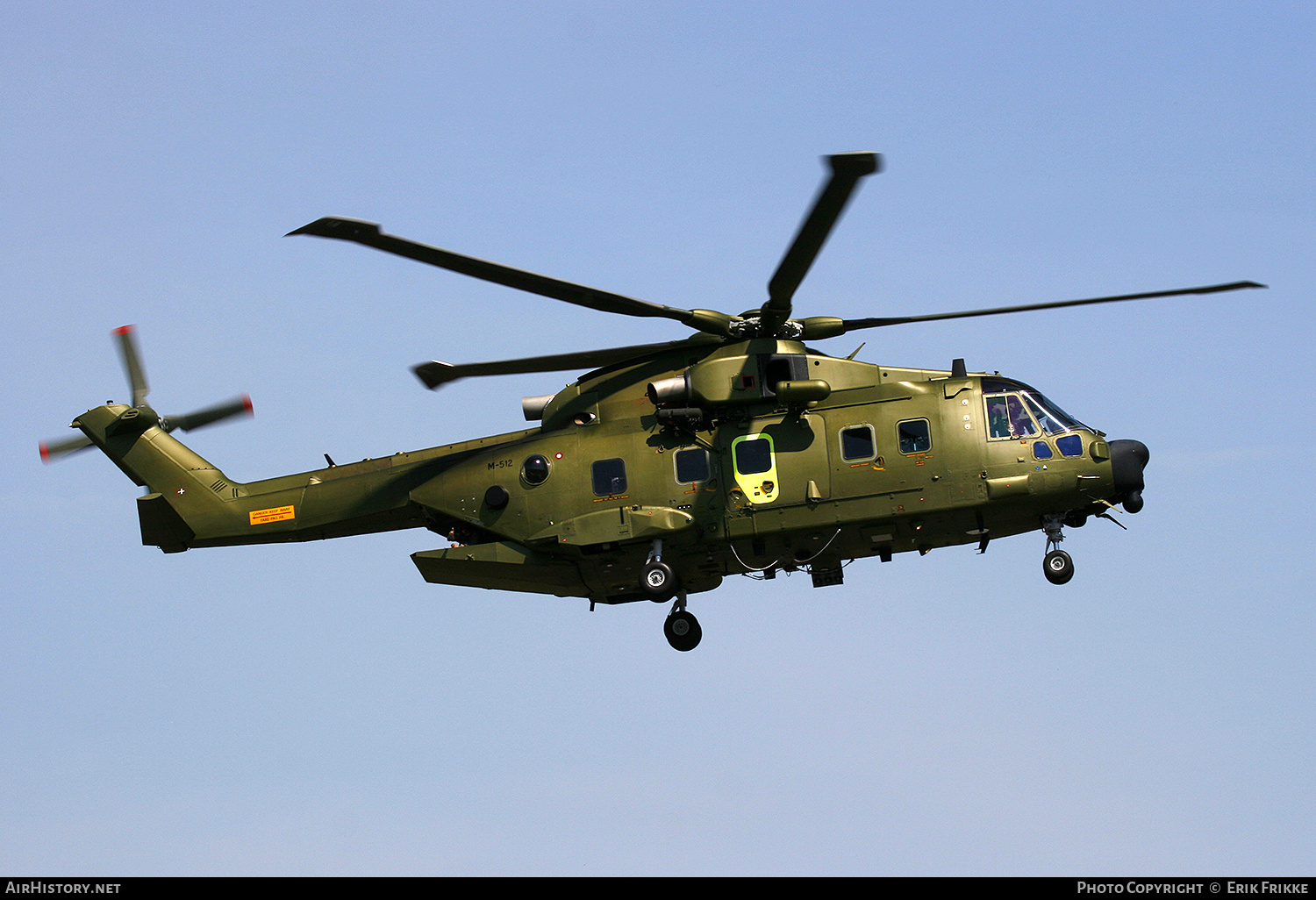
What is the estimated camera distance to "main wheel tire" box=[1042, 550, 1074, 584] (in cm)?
2355

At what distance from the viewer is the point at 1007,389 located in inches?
945

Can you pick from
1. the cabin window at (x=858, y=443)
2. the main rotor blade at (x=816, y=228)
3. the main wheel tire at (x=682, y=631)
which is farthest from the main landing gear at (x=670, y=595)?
the main rotor blade at (x=816, y=228)

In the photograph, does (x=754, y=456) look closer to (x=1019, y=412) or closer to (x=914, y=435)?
(x=914, y=435)

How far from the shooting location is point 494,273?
21234 millimetres

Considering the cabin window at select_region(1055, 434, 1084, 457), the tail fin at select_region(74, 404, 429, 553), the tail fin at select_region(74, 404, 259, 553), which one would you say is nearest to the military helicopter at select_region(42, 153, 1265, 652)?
the cabin window at select_region(1055, 434, 1084, 457)

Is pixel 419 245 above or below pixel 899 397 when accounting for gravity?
above

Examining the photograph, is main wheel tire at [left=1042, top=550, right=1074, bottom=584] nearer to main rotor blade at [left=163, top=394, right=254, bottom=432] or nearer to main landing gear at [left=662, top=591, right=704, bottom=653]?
main landing gear at [left=662, top=591, right=704, bottom=653]

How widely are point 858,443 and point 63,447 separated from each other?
48.1ft

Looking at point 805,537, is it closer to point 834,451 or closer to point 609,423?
point 834,451

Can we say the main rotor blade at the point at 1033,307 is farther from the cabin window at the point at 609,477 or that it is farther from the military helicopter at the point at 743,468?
the cabin window at the point at 609,477

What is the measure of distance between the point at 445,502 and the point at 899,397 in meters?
7.69

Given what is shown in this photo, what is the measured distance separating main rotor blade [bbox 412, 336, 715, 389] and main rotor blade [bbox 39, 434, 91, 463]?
25.1ft
